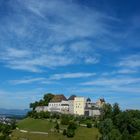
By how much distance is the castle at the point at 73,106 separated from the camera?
157m

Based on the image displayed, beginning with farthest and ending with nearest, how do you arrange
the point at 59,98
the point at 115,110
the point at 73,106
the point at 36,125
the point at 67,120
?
the point at 59,98
the point at 73,106
the point at 115,110
the point at 36,125
the point at 67,120

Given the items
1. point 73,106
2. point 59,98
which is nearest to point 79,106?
point 73,106

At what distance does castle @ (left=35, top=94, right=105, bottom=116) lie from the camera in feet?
514

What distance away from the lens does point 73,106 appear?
157 metres

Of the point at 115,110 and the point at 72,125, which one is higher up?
the point at 115,110

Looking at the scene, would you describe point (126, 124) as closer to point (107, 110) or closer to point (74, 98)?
point (107, 110)

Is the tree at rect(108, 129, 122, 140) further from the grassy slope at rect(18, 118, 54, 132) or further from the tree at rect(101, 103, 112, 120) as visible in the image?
the grassy slope at rect(18, 118, 54, 132)

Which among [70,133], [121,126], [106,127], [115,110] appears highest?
[115,110]

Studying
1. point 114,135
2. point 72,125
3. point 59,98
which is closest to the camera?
point 114,135

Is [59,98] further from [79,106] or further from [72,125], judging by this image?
[72,125]

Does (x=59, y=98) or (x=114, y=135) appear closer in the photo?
(x=114, y=135)

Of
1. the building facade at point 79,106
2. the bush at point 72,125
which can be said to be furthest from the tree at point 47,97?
the bush at point 72,125

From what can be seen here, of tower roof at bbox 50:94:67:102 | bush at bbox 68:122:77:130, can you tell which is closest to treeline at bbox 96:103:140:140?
bush at bbox 68:122:77:130

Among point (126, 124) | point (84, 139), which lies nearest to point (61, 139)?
point (84, 139)
